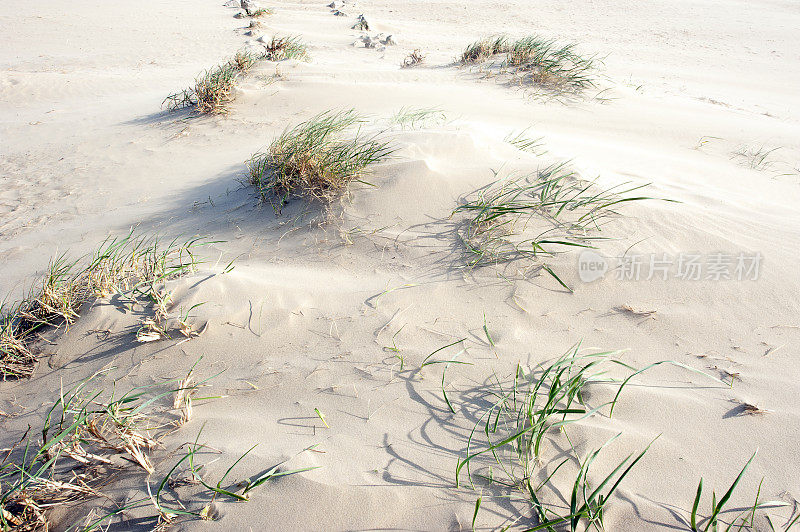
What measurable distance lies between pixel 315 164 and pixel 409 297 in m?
1.04

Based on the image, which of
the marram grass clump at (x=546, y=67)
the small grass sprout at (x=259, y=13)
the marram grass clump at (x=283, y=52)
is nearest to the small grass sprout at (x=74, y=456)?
the marram grass clump at (x=546, y=67)

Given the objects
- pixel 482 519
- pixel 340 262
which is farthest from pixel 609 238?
pixel 482 519

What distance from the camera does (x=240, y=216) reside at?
2.75 meters

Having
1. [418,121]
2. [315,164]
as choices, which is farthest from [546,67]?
[315,164]

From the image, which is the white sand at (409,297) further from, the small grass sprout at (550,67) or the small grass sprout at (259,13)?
the small grass sprout at (259,13)

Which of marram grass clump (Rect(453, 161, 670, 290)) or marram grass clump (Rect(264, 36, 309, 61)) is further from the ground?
marram grass clump (Rect(264, 36, 309, 61))

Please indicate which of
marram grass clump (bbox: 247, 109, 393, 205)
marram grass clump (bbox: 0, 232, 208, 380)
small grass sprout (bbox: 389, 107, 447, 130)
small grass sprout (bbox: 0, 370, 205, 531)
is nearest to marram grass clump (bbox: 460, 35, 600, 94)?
small grass sprout (bbox: 389, 107, 447, 130)

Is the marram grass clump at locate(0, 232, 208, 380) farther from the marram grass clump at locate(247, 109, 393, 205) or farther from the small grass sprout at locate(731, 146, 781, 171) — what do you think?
the small grass sprout at locate(731, 146, 781, 171)

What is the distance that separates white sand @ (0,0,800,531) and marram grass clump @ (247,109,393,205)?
4.4 inches

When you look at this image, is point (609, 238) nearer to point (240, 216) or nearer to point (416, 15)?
point (240, 216)

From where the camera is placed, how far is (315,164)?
8.48 feet

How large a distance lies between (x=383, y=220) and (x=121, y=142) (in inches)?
124

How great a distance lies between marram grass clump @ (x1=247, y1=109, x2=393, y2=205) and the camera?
8.49 ft

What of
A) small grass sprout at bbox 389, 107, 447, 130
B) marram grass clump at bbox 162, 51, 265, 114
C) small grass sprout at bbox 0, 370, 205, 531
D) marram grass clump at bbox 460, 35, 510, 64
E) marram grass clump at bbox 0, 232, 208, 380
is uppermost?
marram grass clump at bbox 460, 35, 510, 64
